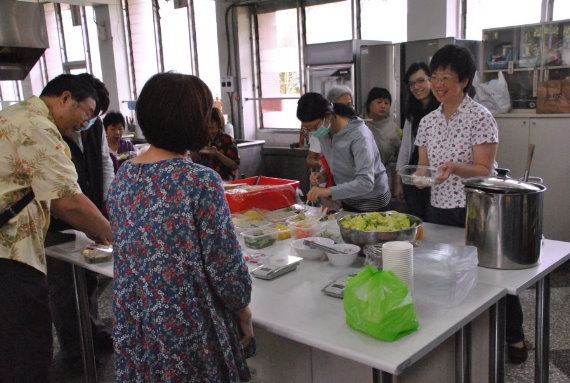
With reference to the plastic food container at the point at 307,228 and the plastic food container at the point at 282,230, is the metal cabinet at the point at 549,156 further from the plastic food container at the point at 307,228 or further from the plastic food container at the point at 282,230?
the plastic food container at the point at 282,230

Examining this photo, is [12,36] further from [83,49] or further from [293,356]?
[83,49]

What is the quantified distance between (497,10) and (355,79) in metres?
1.36

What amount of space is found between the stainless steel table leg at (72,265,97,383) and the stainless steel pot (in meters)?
1.62

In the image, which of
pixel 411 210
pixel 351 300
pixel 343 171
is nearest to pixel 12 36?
pixel 343 171

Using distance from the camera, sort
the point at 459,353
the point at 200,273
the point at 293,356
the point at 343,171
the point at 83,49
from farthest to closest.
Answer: the point at 83,49 < the point at 343,171 < the point at 293,356 < the point at 459,353 < the point at 200,273

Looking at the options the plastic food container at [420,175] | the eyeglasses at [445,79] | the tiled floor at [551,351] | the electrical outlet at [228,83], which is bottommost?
the tiled floor at [551,351]

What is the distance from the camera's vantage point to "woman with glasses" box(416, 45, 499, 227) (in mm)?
1993

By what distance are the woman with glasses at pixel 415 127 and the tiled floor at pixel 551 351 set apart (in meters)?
0.85

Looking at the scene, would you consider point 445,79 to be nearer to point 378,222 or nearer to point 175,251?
point 378,222

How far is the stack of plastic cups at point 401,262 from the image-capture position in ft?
4.63

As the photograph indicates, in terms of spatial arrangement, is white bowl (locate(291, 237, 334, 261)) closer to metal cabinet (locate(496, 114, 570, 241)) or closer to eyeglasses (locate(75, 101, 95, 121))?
eyeglasses (locate(75, 101, 95, 121))

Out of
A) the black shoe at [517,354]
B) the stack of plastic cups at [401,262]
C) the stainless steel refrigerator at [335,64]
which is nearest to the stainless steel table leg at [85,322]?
the stack of plastic cups at [401,262]

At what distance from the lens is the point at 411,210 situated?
119 inches

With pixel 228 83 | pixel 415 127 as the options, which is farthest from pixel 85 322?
pixel 228 83
